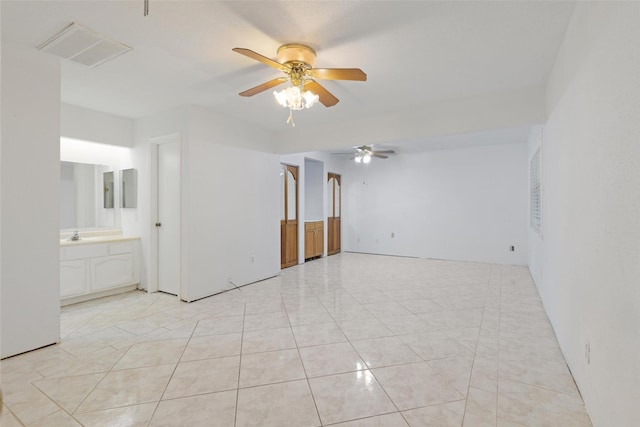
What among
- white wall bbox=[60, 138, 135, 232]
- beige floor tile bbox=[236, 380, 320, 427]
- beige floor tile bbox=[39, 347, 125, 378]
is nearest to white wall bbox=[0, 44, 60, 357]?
beige floor tile bbox=[39, 347, 125, 378]

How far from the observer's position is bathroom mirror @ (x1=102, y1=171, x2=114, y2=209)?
4.72 meters

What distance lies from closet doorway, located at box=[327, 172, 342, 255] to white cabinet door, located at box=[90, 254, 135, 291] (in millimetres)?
4416

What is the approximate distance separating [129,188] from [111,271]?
3.89 ft

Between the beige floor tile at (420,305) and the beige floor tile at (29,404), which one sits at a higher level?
the beige floor tile at (420,305)

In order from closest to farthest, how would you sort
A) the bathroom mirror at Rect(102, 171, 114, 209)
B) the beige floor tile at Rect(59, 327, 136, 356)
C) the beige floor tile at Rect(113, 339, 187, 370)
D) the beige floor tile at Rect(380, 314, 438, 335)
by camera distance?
the beige floor tile at Rect(113, 339, 187, 370) → the beige floor tile at Rect(59, 327, 136, 356) → the beige floor tile at Rect(380, 314, 438, 335) → the bathroom mirror at Rect(102, 171, 114, 209)

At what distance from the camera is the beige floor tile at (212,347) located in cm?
258

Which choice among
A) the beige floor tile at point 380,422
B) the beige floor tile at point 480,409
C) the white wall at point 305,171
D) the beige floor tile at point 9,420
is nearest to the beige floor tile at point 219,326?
the beige floor tile at point 9,420

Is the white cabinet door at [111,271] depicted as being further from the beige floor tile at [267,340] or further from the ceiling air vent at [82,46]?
the ceiling air vent at [82,46]

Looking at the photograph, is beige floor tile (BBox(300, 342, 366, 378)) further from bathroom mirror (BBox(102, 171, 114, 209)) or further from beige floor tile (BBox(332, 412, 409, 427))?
bathroom mirror (BBox(102, 171, 114, 209))

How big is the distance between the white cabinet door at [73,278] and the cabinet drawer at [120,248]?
13.6 inches

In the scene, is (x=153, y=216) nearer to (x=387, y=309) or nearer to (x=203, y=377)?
(x=203, y=377)

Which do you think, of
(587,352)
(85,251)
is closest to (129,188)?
(85,251)

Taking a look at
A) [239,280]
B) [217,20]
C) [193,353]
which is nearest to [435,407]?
[193,353]

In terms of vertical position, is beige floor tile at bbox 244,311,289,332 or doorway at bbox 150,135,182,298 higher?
doorway at bbox 150,135,182,298
